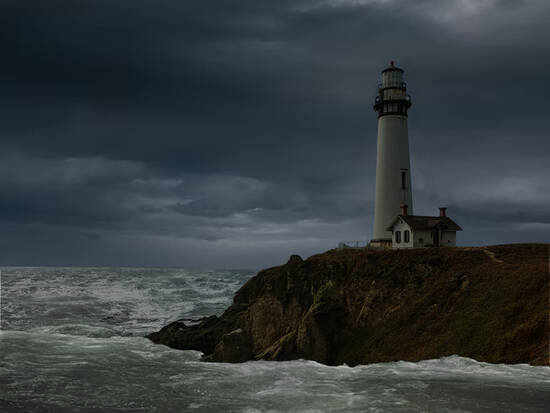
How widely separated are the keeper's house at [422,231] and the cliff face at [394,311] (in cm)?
533

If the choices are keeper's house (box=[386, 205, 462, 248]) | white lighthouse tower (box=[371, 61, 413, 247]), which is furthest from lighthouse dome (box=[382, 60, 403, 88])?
keeper's house (box=[386, 205, 462, 248])

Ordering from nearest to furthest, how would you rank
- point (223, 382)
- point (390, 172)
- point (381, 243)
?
1. point (223, 382)
2. point (381, 243)
3. point (390, 172)

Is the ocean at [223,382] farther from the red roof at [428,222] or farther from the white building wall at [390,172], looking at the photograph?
the white building wall at [390,172]

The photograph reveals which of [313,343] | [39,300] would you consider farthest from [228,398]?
[39,300]

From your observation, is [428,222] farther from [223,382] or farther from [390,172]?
[223,382]

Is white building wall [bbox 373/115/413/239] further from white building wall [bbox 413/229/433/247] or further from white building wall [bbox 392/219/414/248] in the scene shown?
white building wall [bbox 413/229/433/247]

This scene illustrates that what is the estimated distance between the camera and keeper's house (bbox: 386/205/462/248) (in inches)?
1430

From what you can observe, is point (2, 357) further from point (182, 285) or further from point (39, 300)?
point (182, 285)

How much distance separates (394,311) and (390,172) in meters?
17.4

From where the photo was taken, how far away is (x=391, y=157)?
4131 centimetres

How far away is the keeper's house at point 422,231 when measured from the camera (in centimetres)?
3631

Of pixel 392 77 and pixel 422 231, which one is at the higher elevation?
pixel 392 77

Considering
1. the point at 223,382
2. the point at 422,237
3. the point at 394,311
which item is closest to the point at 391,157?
the point at 422,237

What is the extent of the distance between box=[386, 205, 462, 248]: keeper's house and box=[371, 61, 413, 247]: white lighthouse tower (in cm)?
208
